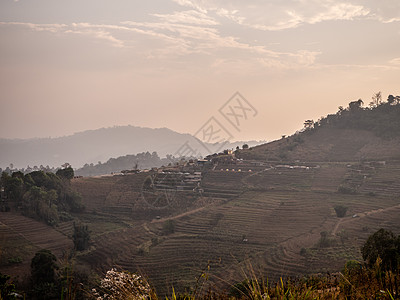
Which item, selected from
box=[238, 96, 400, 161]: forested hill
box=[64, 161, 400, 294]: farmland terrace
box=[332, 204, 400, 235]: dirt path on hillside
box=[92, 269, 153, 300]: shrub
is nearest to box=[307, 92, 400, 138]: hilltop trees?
box=[238, 96, 400, 161]: forested hill

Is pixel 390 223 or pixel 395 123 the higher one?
pixel 395 123

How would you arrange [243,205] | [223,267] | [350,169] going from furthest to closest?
[350,169] < [243,205] < [223,267]

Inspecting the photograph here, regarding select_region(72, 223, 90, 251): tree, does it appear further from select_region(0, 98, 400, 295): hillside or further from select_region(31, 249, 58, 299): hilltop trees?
select_region(31, 249, 58, 299): hilltop trees

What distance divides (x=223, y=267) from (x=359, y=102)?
181ft

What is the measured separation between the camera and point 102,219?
120 feet

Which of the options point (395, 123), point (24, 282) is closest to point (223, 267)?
point (24, 282)

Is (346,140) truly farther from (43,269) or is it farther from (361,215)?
(43,269)

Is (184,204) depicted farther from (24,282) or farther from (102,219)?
(24,282)

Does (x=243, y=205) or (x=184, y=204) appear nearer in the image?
(x=243, y=205)

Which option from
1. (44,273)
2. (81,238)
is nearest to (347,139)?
(81,238)

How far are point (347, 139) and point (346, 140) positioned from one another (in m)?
0.44

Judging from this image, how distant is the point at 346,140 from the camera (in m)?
57.9

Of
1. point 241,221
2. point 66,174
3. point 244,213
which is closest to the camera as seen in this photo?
point 241,221

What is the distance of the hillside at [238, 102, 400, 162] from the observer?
51.4 meters
